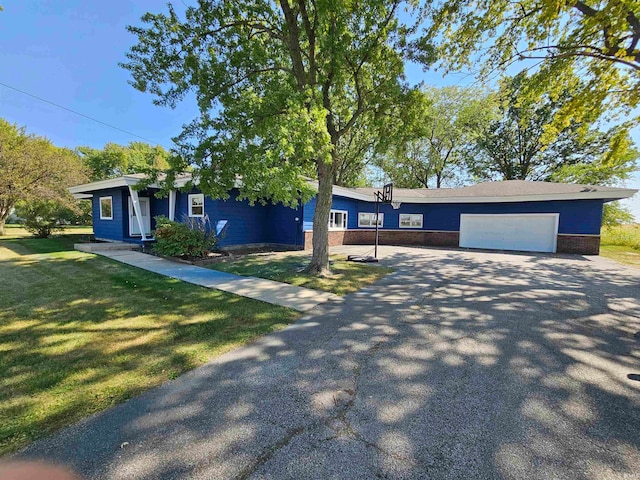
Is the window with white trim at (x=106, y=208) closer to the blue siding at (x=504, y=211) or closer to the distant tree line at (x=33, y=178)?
the distant tree line at (x=33, y=178)

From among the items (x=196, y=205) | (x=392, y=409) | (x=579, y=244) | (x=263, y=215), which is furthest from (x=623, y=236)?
(x=196, y=205)

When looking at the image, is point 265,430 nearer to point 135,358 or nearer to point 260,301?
point 135,358

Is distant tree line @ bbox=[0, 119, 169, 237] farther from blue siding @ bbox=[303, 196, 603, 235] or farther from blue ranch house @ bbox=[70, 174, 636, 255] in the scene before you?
blue siding @ bbox=[303, 196, 603, 235]

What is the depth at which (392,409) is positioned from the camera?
2.34 meters

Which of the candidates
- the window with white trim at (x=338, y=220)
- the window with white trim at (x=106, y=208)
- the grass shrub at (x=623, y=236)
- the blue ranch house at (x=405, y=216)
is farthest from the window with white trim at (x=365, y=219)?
the grass shrub at (x=623, y=236)

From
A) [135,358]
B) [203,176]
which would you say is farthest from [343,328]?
[203,176]

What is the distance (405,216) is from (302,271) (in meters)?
10.9

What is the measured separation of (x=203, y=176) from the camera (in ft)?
21.4

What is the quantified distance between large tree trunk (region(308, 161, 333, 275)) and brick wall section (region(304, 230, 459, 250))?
681 cm

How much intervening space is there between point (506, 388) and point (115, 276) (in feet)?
26.1

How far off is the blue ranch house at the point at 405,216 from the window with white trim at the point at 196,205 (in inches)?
1.6

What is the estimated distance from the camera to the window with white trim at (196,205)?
1100 centimetres

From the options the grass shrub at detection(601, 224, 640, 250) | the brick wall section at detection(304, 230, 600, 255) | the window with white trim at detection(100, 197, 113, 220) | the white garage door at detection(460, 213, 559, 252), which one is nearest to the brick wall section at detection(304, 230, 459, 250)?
the brick wall section at detection(304, 230, 600, 255)

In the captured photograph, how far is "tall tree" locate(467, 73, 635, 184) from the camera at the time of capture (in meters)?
19.9
